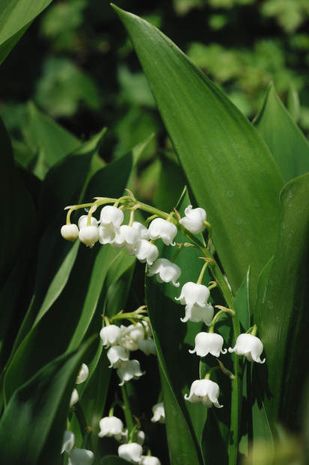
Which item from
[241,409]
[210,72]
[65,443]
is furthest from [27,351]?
[210,72]

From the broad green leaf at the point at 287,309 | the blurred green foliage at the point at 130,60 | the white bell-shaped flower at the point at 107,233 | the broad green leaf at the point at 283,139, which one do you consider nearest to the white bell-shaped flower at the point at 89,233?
the white bell-shaped flower at the point at 107,233

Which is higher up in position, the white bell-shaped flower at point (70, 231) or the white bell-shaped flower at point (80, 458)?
the white bell-shaped flower at point (70, 231)

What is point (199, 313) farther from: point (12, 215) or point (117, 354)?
point (12, 215)

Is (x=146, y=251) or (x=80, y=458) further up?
(x=146, y=251)

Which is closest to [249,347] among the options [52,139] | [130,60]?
[52,139]

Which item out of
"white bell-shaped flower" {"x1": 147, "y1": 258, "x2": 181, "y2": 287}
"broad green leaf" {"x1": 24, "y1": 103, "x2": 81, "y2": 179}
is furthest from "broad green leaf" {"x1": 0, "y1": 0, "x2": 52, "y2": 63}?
"broad green leaf" {"x1": 24, "y1": 103, "x2": 81, "y2": 179}

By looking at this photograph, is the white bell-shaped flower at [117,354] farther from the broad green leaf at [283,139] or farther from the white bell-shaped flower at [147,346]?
the broad green leaf at [283,139]
